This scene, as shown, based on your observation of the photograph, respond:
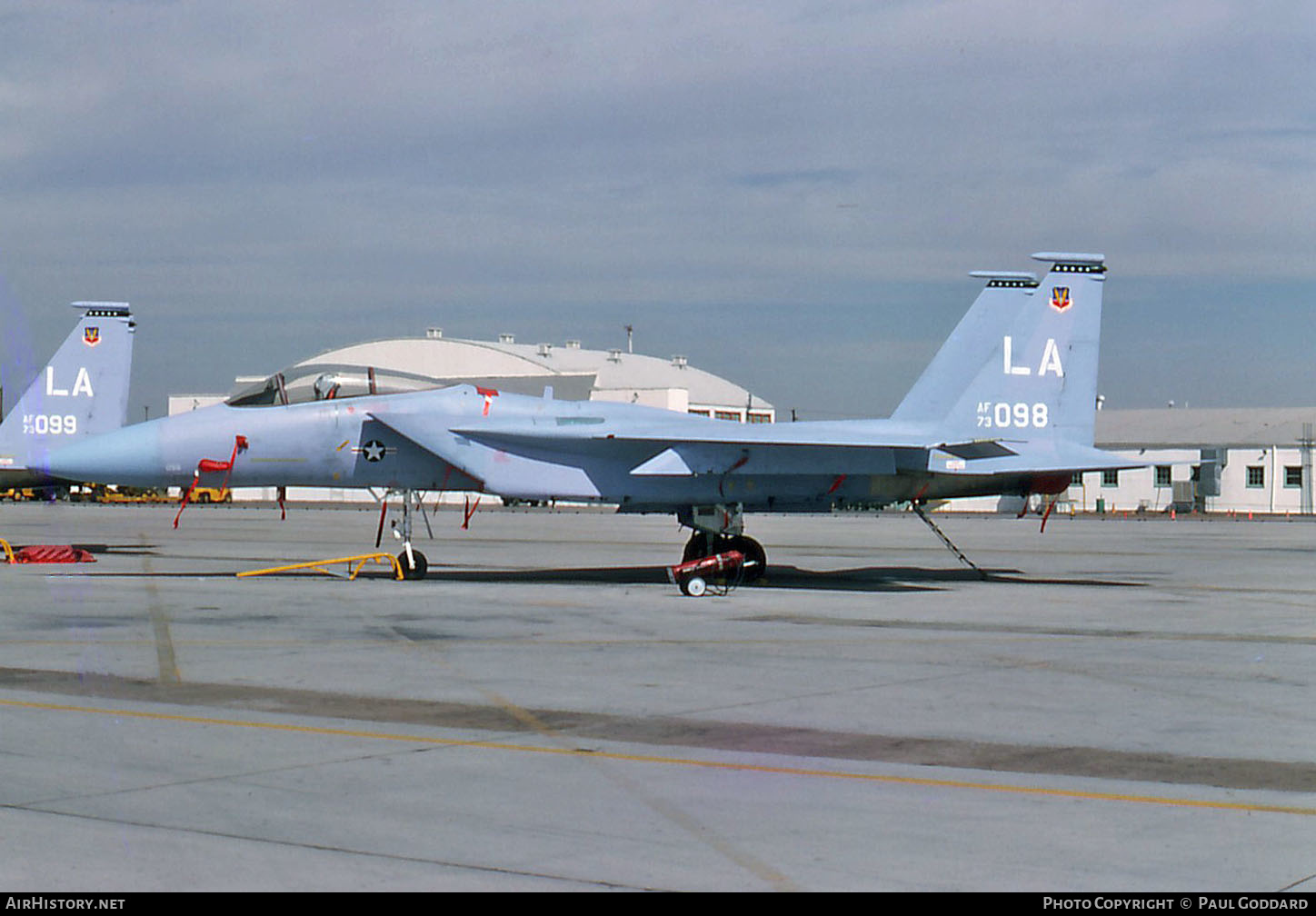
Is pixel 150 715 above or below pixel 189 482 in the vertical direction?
below

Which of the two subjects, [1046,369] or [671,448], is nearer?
[671,448]

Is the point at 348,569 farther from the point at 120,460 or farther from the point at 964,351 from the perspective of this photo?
the point at 964,351

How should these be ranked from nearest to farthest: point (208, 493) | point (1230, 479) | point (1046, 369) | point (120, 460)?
point (120, 460), point (1046, 369), point (208, 493), point (1230, 479)

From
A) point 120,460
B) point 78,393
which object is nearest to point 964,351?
point 120,460

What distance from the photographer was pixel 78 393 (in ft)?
91.4

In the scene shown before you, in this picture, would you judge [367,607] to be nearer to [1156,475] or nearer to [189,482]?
[189,482]

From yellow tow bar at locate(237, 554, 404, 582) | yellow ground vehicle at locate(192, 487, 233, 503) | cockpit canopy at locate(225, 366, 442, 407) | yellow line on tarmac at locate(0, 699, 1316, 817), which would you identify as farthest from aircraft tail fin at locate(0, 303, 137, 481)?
yellow line on tarmac at locate(0, 699, 1316, 817)

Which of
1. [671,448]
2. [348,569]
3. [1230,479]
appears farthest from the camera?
[1230,479]

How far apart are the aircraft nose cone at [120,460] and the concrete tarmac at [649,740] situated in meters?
1.61

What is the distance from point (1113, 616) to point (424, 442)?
32.1 ft

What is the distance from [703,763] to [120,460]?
14.5m

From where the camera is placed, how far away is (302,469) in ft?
66.4

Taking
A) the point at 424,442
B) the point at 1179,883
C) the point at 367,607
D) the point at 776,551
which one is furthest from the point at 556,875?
the point at 776,551
